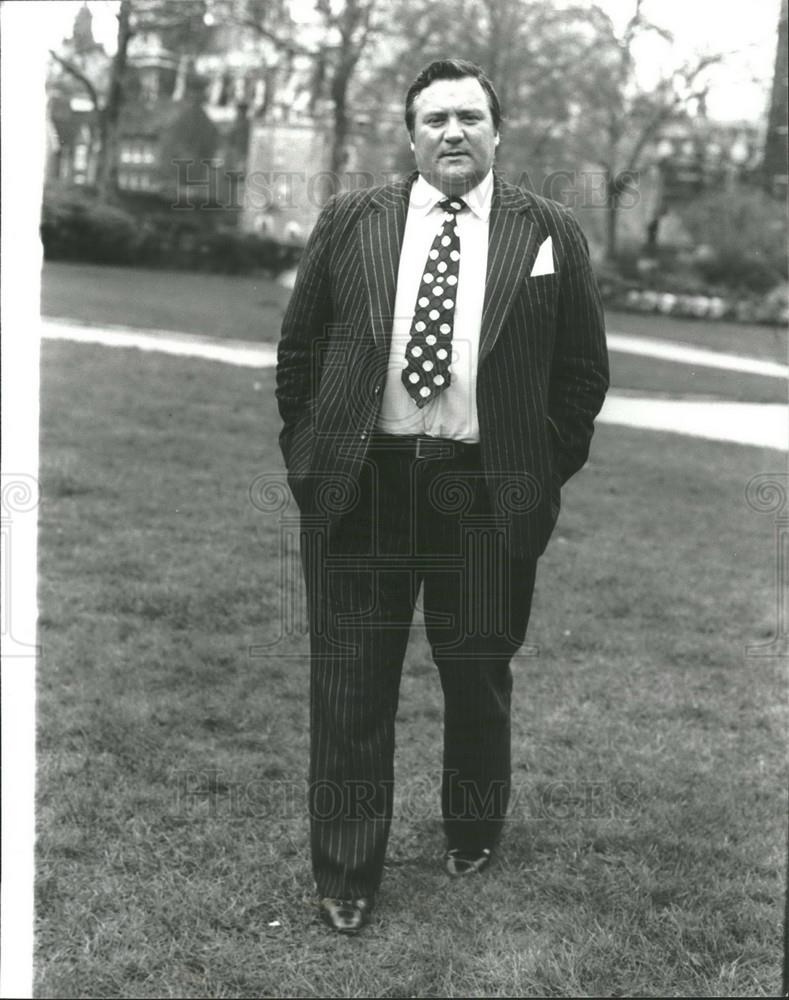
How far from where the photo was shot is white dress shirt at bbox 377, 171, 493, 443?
3135 millimetres

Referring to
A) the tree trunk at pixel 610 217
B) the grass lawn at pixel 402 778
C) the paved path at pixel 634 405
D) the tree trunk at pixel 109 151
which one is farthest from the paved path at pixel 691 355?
the tree trunk at pixel 109 151

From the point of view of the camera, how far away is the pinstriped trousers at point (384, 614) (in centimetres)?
323

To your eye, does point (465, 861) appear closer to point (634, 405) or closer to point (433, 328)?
point (433, 328)

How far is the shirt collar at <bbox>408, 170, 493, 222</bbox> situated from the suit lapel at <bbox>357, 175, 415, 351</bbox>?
45 millimetres

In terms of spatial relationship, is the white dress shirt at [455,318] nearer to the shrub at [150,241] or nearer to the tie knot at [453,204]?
the tie knot at [453,204]

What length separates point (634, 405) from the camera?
42.0ft

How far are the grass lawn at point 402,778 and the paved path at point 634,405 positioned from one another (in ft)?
12.1

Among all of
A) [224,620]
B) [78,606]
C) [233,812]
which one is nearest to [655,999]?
[233,812]

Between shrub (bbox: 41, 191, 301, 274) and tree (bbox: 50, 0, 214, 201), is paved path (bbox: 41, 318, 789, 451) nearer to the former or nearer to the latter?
tree (bbox: 50, 0, 214, 201)

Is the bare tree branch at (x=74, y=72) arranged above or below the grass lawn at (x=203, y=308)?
above

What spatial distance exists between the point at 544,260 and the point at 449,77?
488 millimetres

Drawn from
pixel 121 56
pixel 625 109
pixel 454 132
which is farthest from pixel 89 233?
pixel 454 132

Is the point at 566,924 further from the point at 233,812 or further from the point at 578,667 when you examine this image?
the point at 578,667

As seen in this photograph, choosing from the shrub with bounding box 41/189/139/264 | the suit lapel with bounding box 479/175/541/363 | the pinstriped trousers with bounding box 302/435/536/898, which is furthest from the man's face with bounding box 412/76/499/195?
the shrub with bounding box 41/189/139/264
